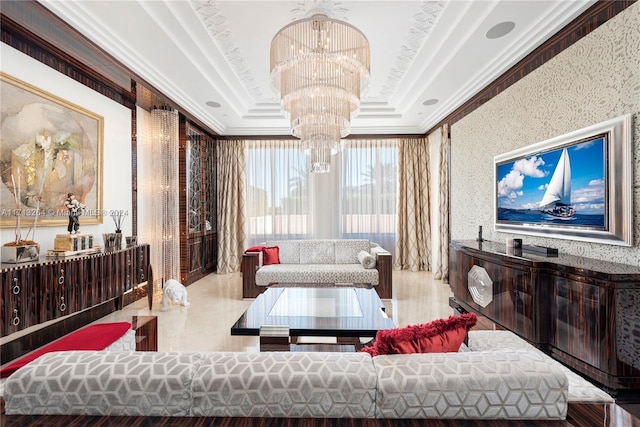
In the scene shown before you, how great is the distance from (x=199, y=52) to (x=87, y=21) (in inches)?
39.3

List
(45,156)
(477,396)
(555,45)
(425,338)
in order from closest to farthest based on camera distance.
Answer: (477,396) → (425,338) → (555,45) → (45,156)

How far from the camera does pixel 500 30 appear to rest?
2957mm

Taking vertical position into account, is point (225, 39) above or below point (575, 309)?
above

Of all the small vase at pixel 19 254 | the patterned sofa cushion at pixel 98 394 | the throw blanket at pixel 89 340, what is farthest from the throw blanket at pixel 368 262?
the patterned sofa cushion at pixel 98 394

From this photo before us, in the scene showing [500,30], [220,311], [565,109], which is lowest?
[220,311]

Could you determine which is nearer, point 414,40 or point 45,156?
point 45,156

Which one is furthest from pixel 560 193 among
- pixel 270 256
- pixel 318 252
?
pixel 270 256

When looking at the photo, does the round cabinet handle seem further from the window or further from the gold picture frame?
the window

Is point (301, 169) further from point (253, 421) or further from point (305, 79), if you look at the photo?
point (253, 421)

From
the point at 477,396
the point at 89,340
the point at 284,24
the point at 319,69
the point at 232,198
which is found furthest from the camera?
the point at 232,198

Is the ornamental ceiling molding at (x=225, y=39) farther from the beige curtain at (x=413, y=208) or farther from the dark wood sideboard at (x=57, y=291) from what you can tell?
the beige curtain at (x=413, y=208)

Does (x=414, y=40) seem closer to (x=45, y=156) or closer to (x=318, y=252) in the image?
(x=318, y=252)

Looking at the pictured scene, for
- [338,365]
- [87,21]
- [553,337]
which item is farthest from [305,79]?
[553,337]

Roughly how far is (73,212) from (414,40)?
390 centimetres
